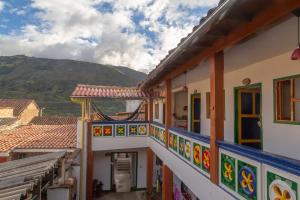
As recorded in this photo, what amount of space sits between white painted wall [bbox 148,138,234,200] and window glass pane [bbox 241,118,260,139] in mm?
1740

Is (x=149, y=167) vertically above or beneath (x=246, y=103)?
beneath

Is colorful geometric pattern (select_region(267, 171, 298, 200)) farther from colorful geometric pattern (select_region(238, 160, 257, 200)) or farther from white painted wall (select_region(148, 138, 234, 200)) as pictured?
white painted wall (select_region(148, 138, 234, 200))

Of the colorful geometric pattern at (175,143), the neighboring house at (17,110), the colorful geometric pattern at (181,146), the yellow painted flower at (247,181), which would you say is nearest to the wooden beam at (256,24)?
the yellow painted flower at (247,181)

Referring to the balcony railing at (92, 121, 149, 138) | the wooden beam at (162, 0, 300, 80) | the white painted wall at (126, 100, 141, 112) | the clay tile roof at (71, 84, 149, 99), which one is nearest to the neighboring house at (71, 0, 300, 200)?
the wooden beam at (162, 0, 300, 80)

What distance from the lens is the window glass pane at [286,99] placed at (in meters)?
4.98

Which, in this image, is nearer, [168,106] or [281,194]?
[281,194]

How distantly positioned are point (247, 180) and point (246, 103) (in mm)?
3596

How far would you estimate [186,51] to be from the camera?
4648 millimetres

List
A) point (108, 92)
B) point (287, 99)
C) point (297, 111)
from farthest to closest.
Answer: point (108, 92), point (287, 99), point (297, 111)

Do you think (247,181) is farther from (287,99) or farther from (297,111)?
(287,99)

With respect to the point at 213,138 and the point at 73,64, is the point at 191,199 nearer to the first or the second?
the point at 213,138

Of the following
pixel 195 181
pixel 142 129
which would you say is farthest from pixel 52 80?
pixel 195 181

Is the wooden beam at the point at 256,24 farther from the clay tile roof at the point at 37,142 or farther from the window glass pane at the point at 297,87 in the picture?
the clay tile roof at the point at 37,142

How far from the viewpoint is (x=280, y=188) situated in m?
2.96
